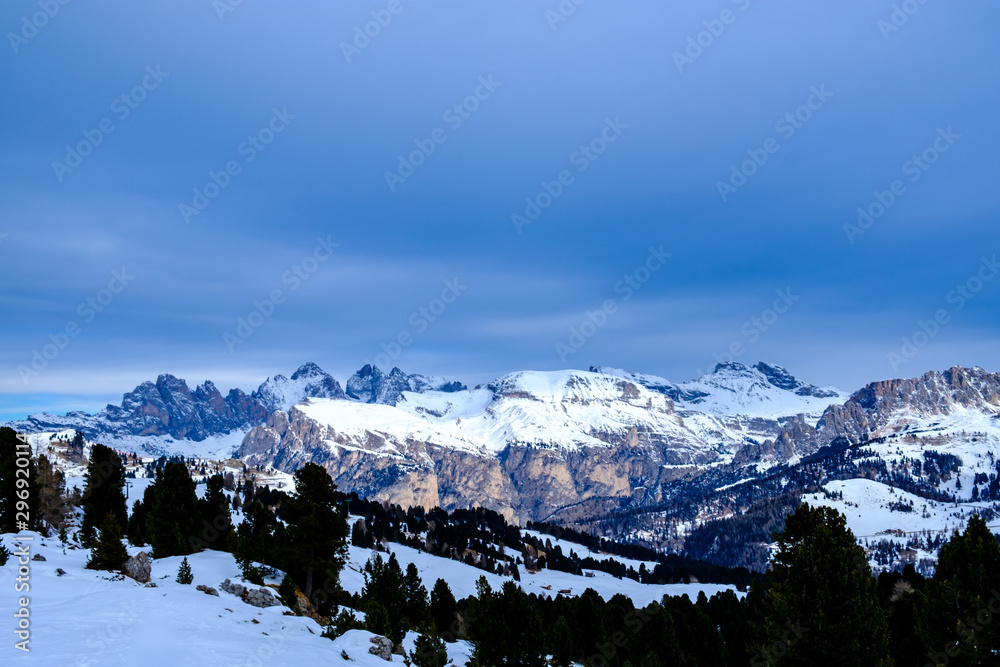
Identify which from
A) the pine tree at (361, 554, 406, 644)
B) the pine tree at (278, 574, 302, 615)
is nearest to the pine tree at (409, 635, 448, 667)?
the pine tree at (278, 574, 302, 615)

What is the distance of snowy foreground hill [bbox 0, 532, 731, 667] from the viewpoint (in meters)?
23.3

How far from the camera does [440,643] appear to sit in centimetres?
4028

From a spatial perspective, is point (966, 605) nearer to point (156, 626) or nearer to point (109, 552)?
point (156, 626)

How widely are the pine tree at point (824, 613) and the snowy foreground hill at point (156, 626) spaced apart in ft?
68.3

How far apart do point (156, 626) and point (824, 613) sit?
3211 centimetres

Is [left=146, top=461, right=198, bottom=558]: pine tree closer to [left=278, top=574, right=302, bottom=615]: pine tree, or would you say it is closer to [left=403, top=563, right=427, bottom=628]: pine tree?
[left=278, top=574, right=302, bottom=615]: pine tree

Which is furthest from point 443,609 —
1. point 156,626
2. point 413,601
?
point 156,626

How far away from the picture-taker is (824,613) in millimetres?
33844

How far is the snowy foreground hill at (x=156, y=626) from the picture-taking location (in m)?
23.3

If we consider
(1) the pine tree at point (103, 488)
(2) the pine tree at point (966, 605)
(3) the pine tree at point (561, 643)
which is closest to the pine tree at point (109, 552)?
(1) the pine tree at point (103, 488)

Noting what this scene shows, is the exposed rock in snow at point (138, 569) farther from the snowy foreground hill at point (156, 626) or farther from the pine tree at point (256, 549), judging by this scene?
the pine tree at point (256, 549)

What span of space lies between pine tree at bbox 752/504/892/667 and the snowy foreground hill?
20822mm

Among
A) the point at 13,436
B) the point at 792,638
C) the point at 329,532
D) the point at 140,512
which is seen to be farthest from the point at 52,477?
the point at 792,638

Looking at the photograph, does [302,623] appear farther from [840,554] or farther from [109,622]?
[840,554]
